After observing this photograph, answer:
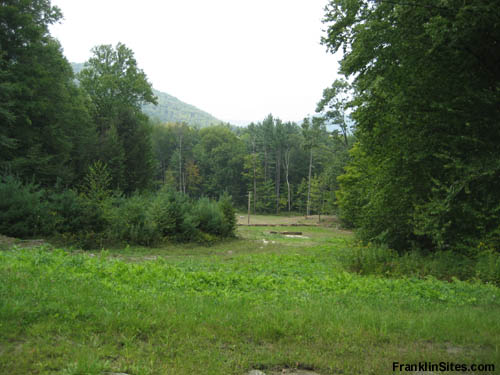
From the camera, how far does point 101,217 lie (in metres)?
18.0

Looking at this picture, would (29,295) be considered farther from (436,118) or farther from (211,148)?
(211,148)

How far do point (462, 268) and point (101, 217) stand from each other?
1590 cm

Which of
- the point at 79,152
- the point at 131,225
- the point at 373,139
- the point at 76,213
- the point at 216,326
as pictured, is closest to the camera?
the point at 216,326

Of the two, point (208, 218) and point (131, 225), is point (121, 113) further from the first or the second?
point (131, 225)

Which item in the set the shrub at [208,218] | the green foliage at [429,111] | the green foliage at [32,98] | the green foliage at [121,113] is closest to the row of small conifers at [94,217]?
the shrub at [208,218]

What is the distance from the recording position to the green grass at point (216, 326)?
→ 372cm

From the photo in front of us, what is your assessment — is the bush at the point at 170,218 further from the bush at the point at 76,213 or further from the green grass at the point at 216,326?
the green grass at the point at 216,326

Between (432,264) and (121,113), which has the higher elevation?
(121,113)

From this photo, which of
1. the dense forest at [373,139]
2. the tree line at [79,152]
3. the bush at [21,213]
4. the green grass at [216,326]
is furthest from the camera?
the tree line at [79,152]

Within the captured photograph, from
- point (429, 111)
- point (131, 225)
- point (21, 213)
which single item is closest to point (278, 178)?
point (131, 225)

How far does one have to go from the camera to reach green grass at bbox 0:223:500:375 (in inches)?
147

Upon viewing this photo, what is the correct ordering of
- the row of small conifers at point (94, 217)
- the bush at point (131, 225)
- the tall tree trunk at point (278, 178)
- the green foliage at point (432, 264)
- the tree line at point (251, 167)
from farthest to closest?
the tree line at point (251, 167)
the tall tree trunk at point (278, 178)
the bush at point (131, 225)
the row of small conifers at point (94, 217)
the green foliage at point (432, 264)

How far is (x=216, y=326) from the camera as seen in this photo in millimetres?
4707

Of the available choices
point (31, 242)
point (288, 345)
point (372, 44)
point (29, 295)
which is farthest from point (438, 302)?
point (31, 242)
